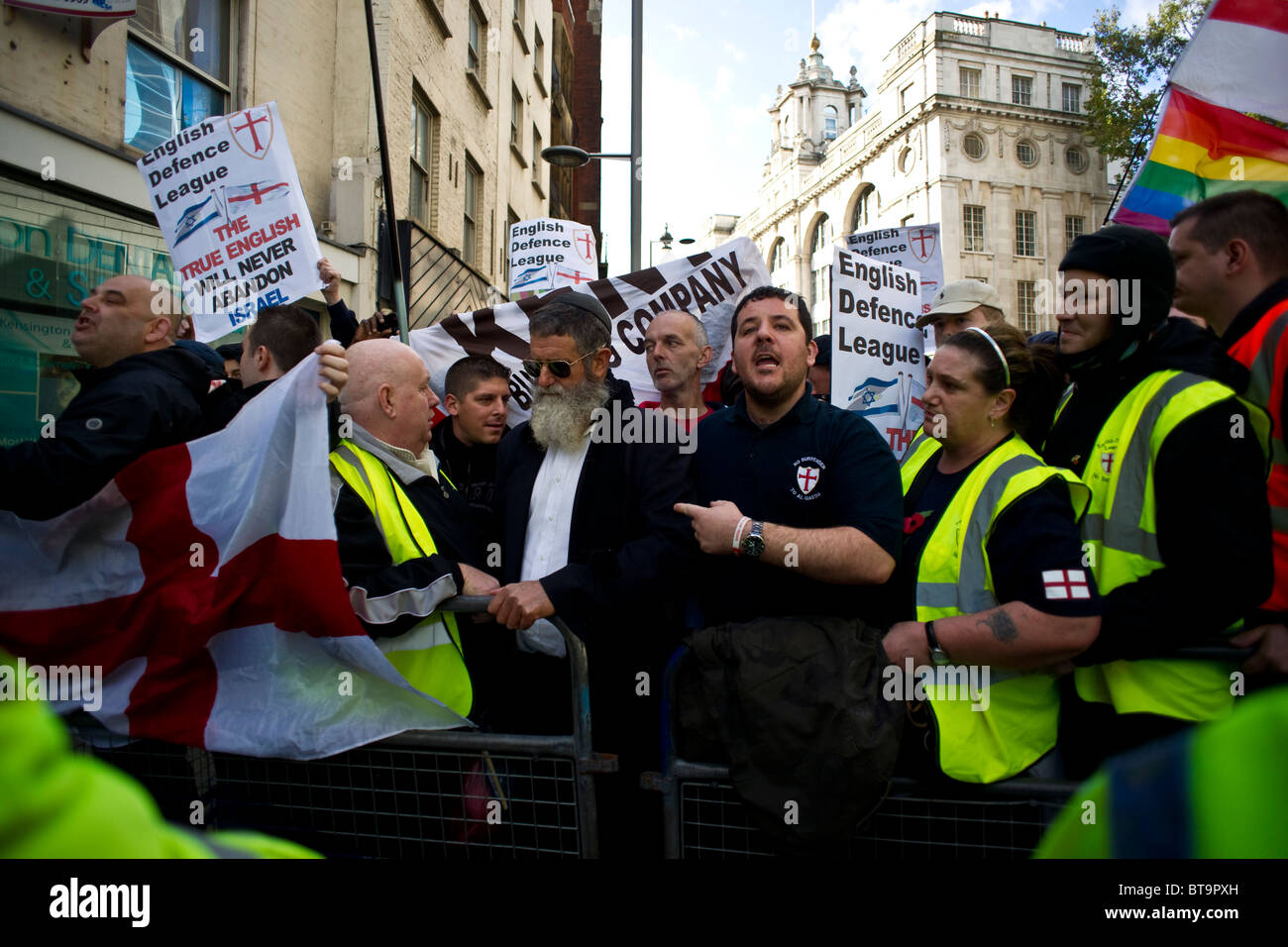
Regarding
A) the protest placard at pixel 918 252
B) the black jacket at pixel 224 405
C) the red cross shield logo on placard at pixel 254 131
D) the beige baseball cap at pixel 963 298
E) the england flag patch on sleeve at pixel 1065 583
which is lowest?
the england flag patch on sleeve at pixel 1065 583

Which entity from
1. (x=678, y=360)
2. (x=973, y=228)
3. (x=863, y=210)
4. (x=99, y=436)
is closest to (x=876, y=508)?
(x=678, y=360)

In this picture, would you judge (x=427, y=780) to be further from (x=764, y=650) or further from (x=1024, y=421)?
(x=1024, y=421)

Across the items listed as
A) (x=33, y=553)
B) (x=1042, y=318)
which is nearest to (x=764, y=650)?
(x=33, y=553)

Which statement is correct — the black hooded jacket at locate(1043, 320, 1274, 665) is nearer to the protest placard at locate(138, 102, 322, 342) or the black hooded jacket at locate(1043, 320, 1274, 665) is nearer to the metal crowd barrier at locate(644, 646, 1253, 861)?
the metal crowd barrier at locate(644, 646, 1253, 861)

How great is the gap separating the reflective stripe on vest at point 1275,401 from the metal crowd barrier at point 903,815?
0.89ft

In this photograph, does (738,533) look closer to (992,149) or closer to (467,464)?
(467,464)

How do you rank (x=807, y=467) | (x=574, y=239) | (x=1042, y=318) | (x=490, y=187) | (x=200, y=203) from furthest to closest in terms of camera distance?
(x=1042, y=318), (x=490, y=187), (x=574, y=239), (x=200, y=203), (x=807, y=467)

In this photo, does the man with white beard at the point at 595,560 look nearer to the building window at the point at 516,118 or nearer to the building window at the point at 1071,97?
the building window at the point at 516,118

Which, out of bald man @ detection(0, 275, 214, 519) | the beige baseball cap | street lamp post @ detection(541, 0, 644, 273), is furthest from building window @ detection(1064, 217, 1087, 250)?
bald man @ detection(0, 275, 214, 519)

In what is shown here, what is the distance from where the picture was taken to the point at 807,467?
251 cm

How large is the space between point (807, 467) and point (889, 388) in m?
2.75

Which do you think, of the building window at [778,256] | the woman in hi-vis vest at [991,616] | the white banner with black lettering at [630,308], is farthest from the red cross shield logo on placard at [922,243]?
the building window at [778,256]

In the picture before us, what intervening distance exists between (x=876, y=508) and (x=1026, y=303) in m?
41.3

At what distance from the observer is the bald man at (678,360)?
420cm
